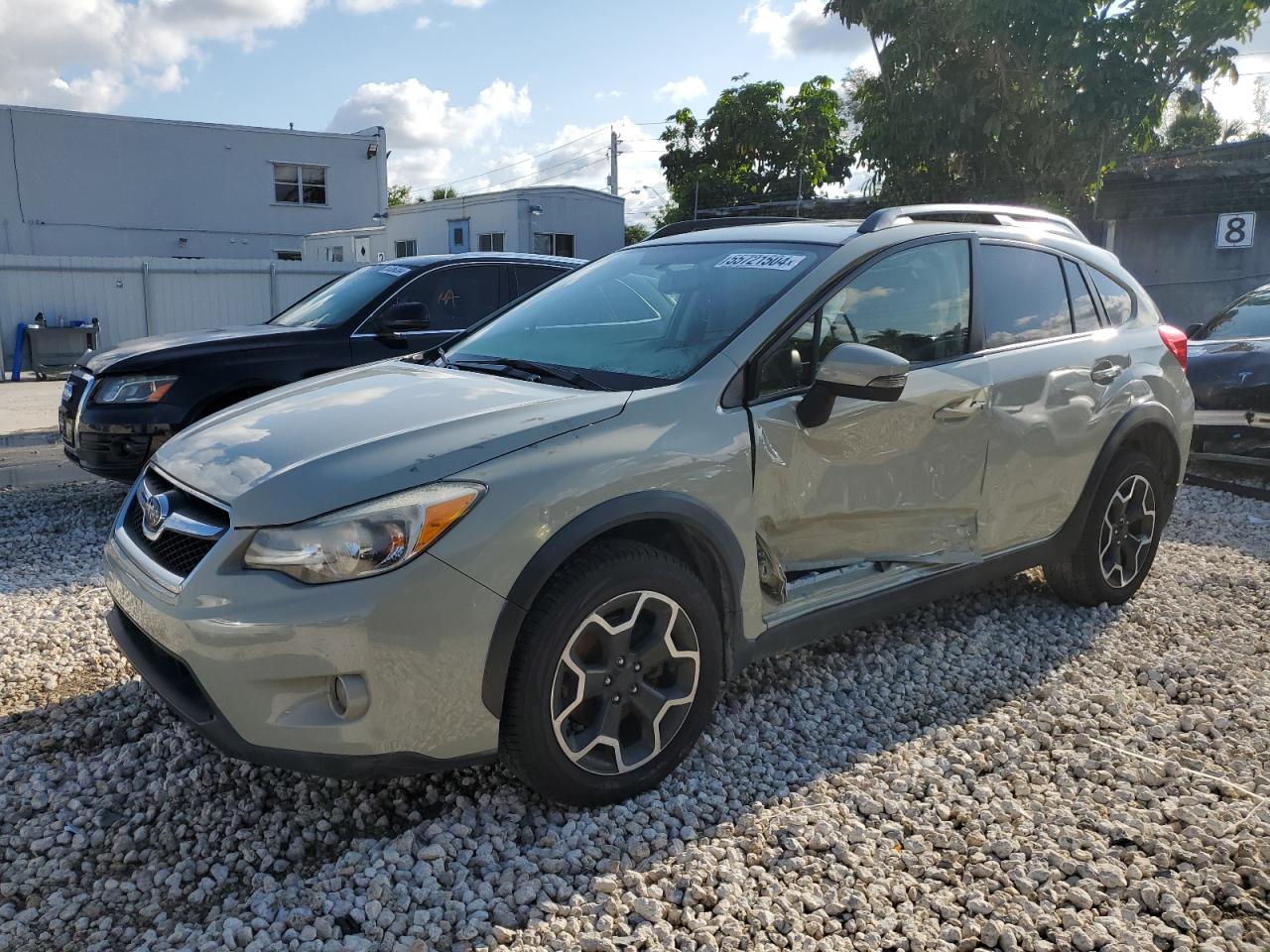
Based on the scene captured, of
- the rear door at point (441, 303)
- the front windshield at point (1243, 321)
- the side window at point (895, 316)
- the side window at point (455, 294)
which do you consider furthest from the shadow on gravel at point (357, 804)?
the front windshield at point (1243, 321)

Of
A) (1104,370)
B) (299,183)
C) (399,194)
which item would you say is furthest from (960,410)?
(399,194)

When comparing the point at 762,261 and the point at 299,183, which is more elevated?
the point at 299,183

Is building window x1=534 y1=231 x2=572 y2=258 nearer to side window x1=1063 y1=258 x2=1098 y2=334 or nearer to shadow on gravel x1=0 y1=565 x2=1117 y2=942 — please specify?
side window x1=1063 y1=258 x2=1098 y2=334

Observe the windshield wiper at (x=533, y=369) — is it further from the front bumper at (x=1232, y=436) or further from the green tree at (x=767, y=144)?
the green tree at (x=767, y=144)

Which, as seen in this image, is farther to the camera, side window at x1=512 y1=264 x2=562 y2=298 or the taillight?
side window at x1=512 y1=264 x2=562 y2=298

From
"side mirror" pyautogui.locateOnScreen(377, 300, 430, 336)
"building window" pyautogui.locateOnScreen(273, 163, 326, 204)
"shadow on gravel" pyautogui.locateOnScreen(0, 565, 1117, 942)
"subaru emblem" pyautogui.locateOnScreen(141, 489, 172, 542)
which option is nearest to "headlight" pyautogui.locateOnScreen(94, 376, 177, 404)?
"side mirror" pyautogui.locateOnScreen(377, 300, 430, 336)

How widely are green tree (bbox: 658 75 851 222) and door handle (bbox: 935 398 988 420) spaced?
27194mm

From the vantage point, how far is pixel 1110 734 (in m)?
3.54

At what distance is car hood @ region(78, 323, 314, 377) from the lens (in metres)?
6.14

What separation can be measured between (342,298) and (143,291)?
42.0 feet

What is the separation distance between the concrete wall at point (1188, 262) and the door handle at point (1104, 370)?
48.1 ft

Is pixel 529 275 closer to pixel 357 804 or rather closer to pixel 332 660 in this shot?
pixel 357 804

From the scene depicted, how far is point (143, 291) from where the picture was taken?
17.9m

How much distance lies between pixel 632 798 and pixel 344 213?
28.8 m
